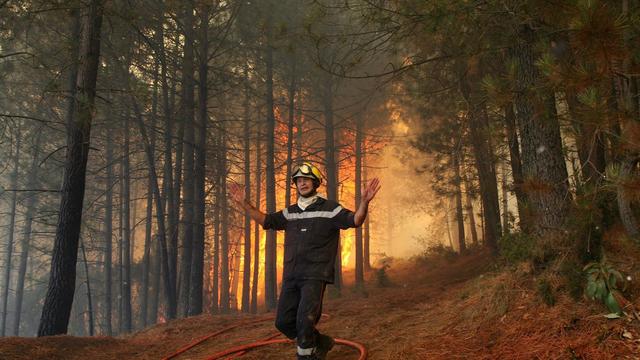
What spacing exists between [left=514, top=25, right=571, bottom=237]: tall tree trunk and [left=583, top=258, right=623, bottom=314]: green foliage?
1.39 metres

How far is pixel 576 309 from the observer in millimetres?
4355

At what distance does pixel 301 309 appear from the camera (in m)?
4.63

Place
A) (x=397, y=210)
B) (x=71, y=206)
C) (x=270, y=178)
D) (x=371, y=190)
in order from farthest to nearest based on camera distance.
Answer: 1. (x=397, y=210)
2. (x=270, y=178)
3. (x=71, y=206)
4. (x=371, y=190)

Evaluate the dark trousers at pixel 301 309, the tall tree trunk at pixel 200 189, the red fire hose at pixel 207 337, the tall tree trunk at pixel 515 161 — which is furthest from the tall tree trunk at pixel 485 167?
the tall tree trunk at pixel 200 189

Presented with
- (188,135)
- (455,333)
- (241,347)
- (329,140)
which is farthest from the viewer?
(329,140)

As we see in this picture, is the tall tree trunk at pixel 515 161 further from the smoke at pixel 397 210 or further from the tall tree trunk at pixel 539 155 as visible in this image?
the smoke at pixel 397 210

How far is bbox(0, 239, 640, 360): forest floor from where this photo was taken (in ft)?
12.9

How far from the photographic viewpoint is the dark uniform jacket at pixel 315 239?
4832 mm

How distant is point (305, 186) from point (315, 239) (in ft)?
2.01

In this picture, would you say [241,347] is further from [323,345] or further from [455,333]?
[455,333]

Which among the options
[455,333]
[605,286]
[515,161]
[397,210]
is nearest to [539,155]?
[605,286]

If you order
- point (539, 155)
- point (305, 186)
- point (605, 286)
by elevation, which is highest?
point (539, 155)

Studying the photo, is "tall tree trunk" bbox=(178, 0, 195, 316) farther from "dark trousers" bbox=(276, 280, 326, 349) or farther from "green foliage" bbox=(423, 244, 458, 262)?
"green foliage" bbox=(423, 244, 458, 262)

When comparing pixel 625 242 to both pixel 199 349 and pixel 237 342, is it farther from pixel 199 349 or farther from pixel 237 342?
pixel 199 349
